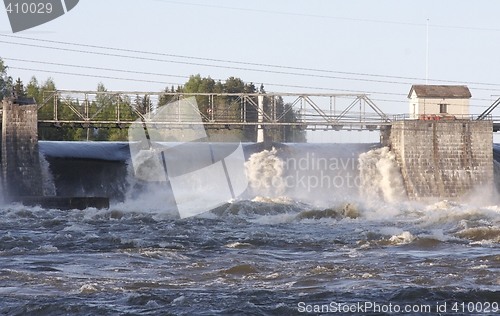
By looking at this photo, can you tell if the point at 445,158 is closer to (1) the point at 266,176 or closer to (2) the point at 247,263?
(1) the point at 266,176

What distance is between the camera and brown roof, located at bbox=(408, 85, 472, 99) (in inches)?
2154

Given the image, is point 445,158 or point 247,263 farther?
point 445,158

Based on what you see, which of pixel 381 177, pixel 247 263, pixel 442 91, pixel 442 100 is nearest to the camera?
pixel 247 263

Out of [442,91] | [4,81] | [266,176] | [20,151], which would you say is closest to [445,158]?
[266,176]

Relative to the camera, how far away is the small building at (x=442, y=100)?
5453 cm

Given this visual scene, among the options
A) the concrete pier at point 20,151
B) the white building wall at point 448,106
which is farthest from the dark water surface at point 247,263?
the white building wall at point 448,106

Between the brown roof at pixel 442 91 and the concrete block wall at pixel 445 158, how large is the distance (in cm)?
1012

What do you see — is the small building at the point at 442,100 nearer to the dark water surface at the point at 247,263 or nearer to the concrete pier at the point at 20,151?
the dark water surface at the point at 247,263

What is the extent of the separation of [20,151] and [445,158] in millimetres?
23795

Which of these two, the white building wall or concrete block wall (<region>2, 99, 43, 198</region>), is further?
the white building wall

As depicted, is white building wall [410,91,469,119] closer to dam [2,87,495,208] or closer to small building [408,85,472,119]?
small building [408,85,472,119]

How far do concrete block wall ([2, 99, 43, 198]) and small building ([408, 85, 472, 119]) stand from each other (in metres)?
28.6

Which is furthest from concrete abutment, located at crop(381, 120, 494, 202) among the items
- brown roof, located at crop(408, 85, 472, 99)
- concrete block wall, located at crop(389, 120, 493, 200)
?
brown roof, located at crop(408, 85, 472, 99)

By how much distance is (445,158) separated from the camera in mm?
44094
